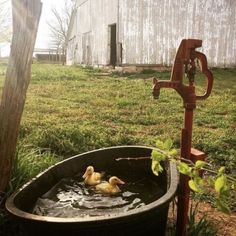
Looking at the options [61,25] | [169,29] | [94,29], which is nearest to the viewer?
[169,29]

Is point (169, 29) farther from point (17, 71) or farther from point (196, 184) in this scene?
point (196, 184)

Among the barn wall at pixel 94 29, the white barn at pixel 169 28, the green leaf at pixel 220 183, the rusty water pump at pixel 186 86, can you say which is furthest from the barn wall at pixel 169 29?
the green leaf at pixel 220 183

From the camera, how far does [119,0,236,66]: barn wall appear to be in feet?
51.0

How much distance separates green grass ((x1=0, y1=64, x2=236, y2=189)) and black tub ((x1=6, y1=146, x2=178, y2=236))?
467 millimetres

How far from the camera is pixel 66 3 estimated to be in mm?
49562

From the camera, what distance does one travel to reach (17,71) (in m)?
3.18

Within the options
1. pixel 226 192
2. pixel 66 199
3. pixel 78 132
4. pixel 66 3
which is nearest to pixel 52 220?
pixel 66 199

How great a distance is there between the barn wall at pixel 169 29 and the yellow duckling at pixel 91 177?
12958 millimetres

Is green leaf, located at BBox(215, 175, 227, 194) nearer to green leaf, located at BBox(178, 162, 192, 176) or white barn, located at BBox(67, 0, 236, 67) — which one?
green leaf, located at BBox(178, 162, 192, 176)

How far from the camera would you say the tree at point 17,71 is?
3.13 m

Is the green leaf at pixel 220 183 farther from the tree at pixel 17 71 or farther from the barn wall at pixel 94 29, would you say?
the barn wall at pixel 94 29

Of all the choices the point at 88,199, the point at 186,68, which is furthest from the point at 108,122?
the point at 186,68

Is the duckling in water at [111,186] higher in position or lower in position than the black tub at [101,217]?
lower

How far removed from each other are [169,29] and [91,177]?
13.5m
